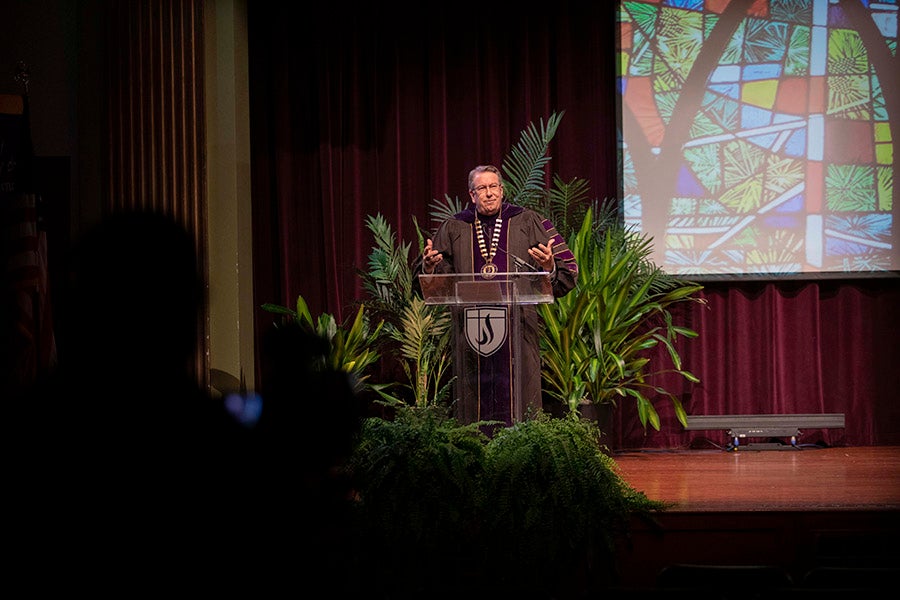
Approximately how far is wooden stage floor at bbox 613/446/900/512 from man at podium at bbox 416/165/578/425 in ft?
2.45

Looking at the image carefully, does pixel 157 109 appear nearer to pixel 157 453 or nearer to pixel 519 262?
pixel 519 262

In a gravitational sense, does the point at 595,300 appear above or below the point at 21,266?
below

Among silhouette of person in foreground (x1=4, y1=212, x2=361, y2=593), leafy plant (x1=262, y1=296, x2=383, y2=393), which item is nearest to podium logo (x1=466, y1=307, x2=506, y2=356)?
leafy plant (x1=262, y1=296, x2=383, y2=393)

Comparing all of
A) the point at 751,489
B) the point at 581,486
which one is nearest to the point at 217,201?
the point at 581,486

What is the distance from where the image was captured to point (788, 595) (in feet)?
6.51

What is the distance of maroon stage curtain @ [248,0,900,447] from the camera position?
607cm

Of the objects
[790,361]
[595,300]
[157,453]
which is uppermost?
[595,300]

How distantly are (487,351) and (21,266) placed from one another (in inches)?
85.1

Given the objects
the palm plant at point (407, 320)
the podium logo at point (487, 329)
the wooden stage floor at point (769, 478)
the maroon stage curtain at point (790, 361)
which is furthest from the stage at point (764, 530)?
the maroon stage curtain at point (790, 361)

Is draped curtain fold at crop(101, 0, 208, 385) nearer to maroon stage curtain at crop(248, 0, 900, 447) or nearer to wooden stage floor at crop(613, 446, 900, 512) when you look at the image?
maroon stage curtain at crop(248, 0, 900, 447)

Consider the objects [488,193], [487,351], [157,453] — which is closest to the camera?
[157,453]

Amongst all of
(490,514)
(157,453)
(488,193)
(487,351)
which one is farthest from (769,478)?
(157,453)

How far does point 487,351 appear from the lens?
4.30 meters

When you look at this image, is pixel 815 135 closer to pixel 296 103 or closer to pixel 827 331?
pixel 827 331
